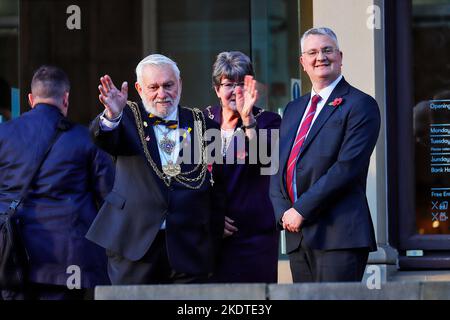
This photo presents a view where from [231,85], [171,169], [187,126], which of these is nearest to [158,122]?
[187,126]

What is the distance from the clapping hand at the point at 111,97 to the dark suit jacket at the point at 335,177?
988mm

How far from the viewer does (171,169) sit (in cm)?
729

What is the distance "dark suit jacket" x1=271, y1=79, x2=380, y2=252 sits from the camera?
7027mm

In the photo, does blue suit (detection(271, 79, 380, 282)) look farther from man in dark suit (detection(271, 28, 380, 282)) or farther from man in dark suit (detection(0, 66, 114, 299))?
man in dark suit (detection(0, 66, 114, 299))

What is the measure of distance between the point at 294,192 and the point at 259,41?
5.19 metres

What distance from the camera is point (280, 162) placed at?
24.1 ft

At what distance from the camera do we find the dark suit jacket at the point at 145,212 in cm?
715

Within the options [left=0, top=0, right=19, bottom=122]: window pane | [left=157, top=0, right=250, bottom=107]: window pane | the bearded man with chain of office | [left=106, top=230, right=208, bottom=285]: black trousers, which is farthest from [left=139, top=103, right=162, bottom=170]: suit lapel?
[left=0, top=0, right=19, bottom=122]: window pane

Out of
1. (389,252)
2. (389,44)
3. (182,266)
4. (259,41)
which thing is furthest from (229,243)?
(259,41)

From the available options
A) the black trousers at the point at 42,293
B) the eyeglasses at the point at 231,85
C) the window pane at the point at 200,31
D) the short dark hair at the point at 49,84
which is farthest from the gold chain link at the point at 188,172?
the window pane at the point at 200,31

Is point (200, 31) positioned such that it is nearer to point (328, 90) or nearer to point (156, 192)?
→ point (328, 90)

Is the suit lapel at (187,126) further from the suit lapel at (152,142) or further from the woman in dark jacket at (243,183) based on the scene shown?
the woman in dark jacket at (243,183)

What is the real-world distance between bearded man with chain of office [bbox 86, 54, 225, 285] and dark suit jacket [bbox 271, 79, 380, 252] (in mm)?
468
